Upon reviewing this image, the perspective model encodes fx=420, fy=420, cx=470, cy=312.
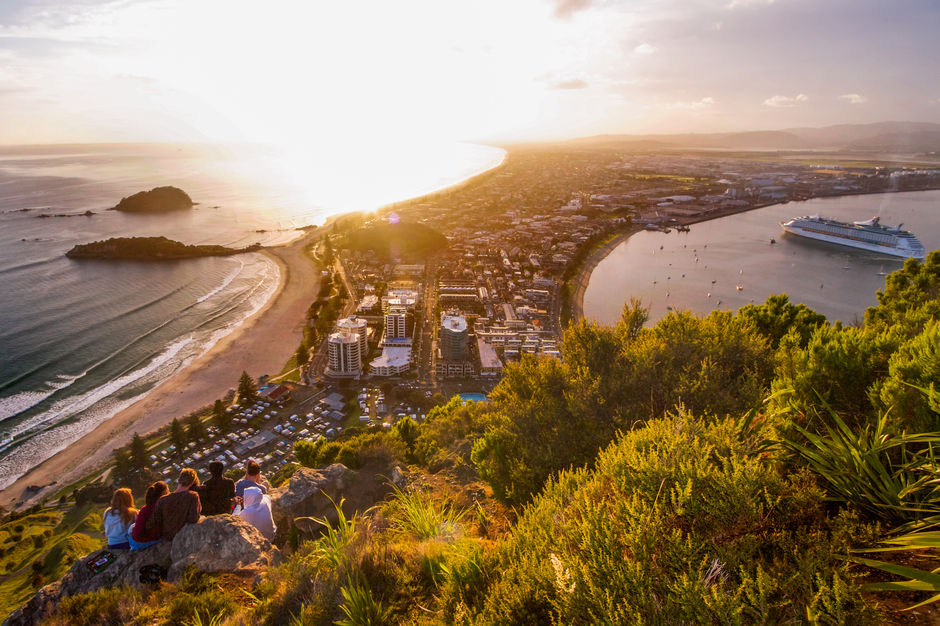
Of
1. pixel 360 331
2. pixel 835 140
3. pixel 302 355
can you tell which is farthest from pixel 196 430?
pixel 835 140

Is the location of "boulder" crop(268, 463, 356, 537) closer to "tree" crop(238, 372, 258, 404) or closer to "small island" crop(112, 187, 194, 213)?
"tree" crop(238, 372, 258, 404)

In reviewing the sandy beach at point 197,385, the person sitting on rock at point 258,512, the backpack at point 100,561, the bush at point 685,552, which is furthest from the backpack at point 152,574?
the sandy beach at point 197,385

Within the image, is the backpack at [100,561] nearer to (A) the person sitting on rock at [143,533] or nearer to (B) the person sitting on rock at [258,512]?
(A) the person sitting on rock at [143,533]

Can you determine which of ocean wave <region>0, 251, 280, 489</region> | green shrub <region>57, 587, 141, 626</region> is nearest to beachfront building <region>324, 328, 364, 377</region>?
ocean wave <region>0, 251, 280, 489</region>

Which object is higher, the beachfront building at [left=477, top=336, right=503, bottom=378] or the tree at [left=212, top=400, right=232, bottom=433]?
the beachfront building at [left=477, top=336, right=503, bottom=378]

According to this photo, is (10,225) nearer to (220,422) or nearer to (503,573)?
(220,422)

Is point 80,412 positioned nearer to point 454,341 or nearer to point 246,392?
point 246,392
